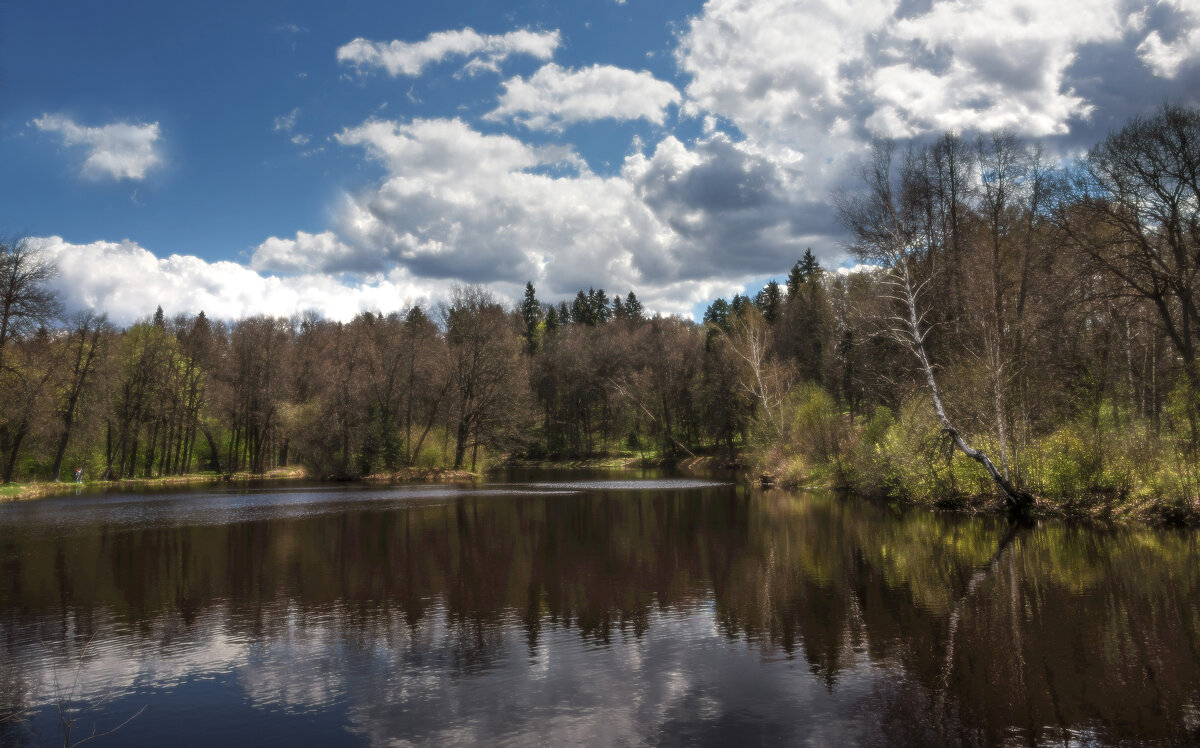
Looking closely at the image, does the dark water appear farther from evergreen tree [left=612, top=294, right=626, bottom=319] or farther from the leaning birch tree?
evergreen tree [left=612, top=294, right=626, bottom=319]

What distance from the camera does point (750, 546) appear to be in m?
19.5

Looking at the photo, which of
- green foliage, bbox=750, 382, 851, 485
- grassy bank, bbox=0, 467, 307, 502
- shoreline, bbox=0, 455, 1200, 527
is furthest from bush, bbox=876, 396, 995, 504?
grassy bank, bbox=0, 467, 307, 502

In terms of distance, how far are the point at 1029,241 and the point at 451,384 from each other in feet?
138

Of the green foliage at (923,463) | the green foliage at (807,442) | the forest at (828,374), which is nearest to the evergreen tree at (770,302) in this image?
the forest at (828,374)

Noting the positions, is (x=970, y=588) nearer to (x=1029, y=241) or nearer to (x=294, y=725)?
(x=294, y=725)

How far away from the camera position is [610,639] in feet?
35.5

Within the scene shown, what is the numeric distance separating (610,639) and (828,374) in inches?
2123

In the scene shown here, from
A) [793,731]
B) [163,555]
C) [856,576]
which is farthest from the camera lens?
[163,555]

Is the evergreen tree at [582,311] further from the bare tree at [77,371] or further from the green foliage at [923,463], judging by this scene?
the green foliage at [923,463]

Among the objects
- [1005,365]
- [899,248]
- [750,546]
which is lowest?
[750,546]

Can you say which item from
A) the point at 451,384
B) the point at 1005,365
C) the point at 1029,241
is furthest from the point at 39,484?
the point at 1029,241

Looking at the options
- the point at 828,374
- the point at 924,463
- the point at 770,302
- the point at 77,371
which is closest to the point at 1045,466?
the point at 924,463

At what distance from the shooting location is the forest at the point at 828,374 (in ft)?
77.6

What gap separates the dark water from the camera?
7.68 meters
